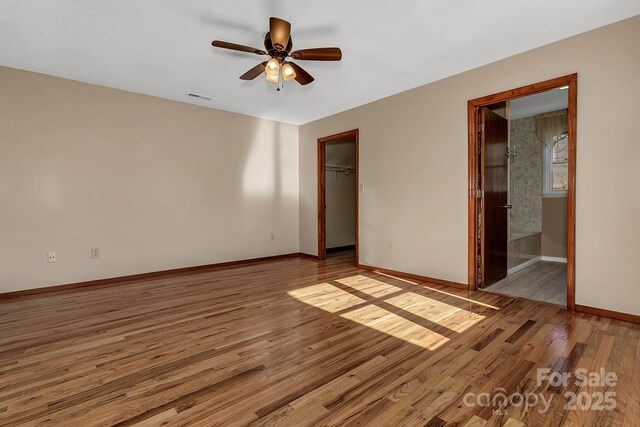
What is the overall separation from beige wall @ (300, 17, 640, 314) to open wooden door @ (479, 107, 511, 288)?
229 millimetres

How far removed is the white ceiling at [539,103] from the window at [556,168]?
643mm

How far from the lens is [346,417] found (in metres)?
1.45

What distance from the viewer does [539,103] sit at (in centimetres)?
493

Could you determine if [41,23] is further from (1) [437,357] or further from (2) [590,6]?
(2) [590,6]

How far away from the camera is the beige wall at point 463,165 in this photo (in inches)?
103

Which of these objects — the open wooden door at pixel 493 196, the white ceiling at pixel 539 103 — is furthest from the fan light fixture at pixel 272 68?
the white ceiling at pixel 539 103

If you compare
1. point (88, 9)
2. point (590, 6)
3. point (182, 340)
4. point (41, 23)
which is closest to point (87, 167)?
point (41, 23)

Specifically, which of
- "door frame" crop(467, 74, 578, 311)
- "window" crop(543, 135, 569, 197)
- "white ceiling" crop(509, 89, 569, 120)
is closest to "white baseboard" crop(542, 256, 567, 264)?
"window" crop(543, 135, 569, 197)

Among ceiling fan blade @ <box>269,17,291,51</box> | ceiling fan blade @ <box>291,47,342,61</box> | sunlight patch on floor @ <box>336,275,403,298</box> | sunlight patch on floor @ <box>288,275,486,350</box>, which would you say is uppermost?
ceiling fan blade @ <box>269,17,291,51</box>

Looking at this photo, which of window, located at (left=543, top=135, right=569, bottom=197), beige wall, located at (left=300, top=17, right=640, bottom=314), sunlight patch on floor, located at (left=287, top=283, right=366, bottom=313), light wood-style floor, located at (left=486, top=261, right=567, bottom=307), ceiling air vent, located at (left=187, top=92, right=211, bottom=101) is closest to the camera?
beige wall, located at (left=300, top=17, right=640, bottom=314)

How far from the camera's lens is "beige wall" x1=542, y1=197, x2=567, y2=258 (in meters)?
5.40

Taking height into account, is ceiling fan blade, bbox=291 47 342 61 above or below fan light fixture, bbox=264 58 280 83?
above

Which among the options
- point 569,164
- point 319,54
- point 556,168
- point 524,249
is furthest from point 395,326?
point 556,168

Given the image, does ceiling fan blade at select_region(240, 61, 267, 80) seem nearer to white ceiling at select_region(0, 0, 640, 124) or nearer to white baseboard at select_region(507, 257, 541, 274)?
white ceiling at select_region(0, 0, 640, 124)
